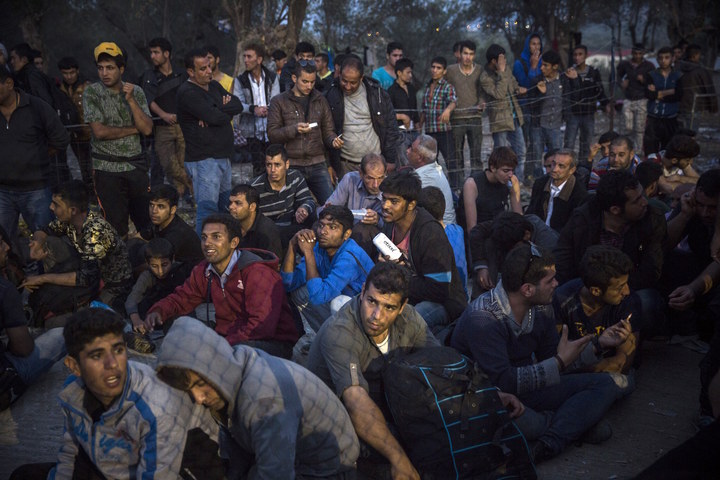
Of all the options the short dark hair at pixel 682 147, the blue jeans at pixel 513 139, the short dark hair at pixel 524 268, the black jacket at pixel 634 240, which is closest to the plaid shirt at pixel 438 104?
the blue jeans at pixel 513 139

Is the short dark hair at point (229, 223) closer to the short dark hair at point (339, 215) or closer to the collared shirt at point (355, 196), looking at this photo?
the short dark hair at point (339, 215)

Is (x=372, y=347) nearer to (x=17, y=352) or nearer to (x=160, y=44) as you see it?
(x=17, y=352)

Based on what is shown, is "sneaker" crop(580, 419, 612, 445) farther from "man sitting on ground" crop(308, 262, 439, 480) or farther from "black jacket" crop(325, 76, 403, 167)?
"black jacket" crop(325, 76, 403, 167)

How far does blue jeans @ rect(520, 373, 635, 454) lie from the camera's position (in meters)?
4.39

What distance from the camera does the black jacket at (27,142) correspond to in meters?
6.71

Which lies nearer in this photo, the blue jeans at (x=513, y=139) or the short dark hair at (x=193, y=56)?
the short dark hair at (x=193, y=56)

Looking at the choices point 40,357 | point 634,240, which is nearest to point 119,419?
point 40,357

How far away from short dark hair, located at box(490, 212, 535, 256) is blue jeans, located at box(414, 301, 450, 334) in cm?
69

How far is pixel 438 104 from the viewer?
10.1 m

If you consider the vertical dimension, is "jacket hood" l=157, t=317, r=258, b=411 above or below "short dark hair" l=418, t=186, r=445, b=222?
below

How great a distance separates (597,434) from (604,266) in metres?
1.08

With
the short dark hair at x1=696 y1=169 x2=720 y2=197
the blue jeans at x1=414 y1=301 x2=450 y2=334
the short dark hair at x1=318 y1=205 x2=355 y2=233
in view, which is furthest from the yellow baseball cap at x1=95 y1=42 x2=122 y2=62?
the short dark hair at x1=696 y1=169 x2=720 y2=197

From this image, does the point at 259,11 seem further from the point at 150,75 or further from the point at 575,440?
the point at 575,440

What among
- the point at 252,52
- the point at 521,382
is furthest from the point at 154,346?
the point at 252,52
